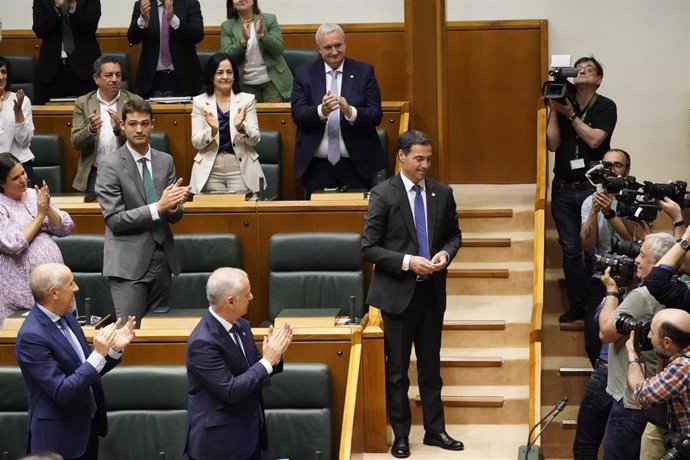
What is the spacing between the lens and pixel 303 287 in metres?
4.38

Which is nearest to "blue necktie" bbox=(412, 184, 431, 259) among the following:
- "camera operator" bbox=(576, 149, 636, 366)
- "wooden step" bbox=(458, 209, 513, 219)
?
"camera operator" bbox=(576, 149, 636, 366)

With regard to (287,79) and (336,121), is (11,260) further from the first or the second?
(287,79)

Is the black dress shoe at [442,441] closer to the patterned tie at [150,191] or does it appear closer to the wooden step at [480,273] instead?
the wooden step at [480,273]

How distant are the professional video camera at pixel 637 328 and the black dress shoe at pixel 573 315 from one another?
4.70 feet

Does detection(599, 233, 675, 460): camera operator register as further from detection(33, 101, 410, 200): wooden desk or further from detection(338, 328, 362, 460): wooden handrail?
detection(33, 101, 410, 200): wooden desk

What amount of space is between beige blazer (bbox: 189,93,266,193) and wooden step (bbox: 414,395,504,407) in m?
1.14

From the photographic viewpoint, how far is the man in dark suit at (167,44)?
216 inches

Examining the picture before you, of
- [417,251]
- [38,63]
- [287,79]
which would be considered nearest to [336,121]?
[287,79]

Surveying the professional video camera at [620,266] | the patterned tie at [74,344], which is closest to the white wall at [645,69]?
the professional video camera at [620,266]

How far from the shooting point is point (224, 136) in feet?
15.6

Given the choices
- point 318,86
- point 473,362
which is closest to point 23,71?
point 318,86

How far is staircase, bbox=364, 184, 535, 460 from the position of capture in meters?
4.21

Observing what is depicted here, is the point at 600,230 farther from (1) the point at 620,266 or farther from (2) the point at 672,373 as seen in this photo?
(2) the point at 672,373

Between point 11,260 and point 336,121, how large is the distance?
147 cm
